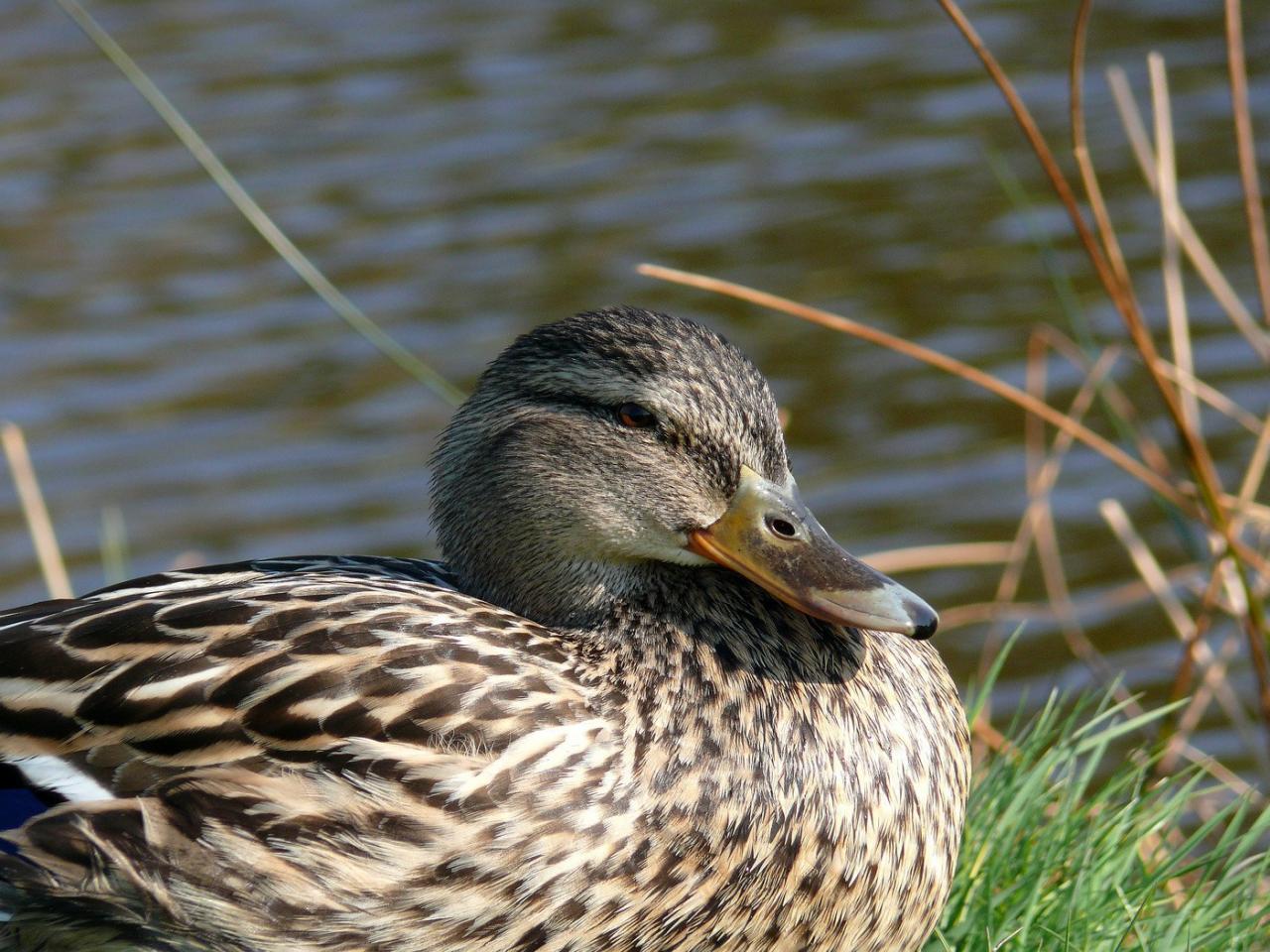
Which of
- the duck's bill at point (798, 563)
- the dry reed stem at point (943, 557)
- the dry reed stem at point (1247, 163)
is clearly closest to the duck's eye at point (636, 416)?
the duck's bill at point (798, 563)

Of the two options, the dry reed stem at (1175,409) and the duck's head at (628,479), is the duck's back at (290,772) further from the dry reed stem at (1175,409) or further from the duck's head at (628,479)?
the dry reed stem at (1175,409)

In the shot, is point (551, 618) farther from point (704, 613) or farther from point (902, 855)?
point (902, 855)

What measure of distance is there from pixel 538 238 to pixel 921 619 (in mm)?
6380

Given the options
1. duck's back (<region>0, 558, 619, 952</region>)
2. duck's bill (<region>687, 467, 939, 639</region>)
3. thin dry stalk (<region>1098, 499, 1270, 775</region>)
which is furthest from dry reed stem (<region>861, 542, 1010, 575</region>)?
duck's back (<region>0, 558, 619, 952</region>)

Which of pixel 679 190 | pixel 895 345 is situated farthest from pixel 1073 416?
pixel 679 190

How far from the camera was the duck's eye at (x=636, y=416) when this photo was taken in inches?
133

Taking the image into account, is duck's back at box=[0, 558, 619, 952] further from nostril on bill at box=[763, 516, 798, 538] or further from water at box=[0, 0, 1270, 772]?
water at box=[0, 0, 1270, 772]

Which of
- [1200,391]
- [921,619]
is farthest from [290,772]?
[1200,391]

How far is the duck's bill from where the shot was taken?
3.23 meters

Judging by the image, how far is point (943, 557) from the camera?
637 cm

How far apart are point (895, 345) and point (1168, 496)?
2.67 feet

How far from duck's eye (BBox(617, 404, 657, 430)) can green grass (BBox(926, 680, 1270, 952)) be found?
1035 millimetres

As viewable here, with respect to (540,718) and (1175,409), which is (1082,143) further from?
(540,718)

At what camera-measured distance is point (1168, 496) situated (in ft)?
15.7
